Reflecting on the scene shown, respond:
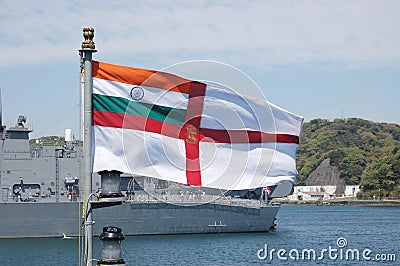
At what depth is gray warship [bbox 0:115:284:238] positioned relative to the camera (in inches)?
1527

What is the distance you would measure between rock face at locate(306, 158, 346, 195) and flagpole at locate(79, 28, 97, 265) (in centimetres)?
14732

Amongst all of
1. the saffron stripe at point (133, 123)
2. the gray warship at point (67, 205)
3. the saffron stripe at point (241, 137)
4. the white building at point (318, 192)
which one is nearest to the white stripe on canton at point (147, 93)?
the saffron stripe at point (133, 123)

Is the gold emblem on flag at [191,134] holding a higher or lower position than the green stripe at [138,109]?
lower

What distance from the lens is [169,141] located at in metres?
7.55

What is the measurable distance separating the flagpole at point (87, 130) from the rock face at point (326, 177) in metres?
147

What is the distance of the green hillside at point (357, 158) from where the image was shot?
124000mm

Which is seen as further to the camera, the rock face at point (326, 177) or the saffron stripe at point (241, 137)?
the rock face at point (326, 177)

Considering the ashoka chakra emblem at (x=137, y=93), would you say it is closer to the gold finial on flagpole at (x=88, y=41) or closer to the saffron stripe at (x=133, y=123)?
the saffron stripe at (x=133, y=123)

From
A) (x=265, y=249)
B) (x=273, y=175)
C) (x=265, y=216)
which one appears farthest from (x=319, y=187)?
(x=273, y=175)

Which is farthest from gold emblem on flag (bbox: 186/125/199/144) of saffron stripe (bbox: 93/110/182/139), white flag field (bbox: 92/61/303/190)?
saffron stripe (bbox: 93/110/182/139)

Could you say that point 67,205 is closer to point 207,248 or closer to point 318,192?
point 207,248

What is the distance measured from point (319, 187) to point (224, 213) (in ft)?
362

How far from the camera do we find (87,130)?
6.80 meters

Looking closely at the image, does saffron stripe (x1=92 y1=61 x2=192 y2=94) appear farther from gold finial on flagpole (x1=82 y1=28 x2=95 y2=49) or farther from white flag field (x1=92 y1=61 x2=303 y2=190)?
gold finial on flagpole (x1=82 y1=28 x2=95 y2=49)
